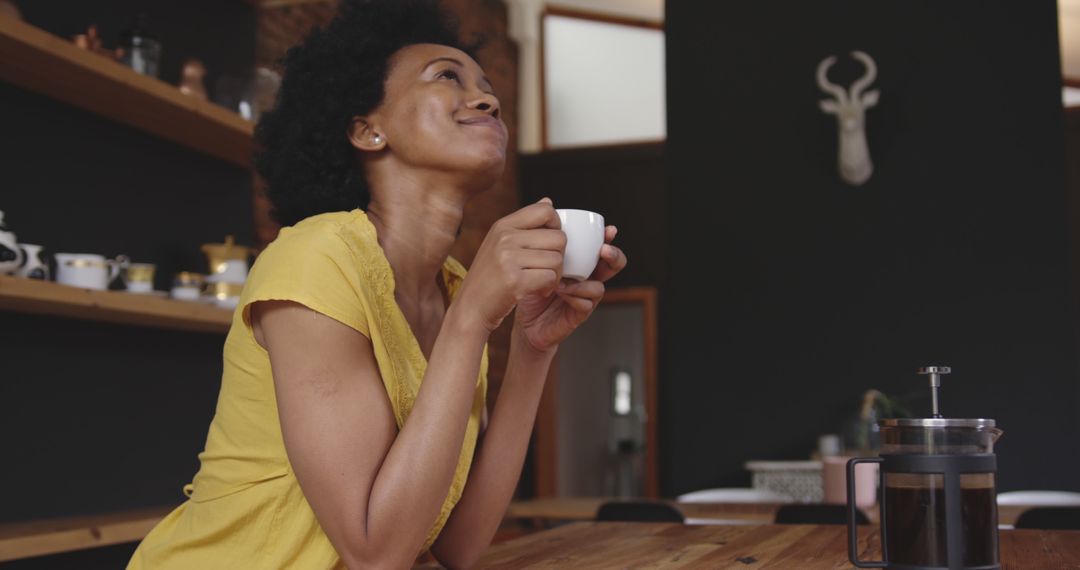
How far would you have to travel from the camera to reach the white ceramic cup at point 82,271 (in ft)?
8.56

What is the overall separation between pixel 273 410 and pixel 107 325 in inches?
82.3

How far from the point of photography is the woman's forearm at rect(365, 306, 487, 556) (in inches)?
37.1

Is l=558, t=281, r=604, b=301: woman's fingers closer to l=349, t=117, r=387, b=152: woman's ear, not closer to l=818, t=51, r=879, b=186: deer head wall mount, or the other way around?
l=349, t=117, r=387, b=152: woman's ear

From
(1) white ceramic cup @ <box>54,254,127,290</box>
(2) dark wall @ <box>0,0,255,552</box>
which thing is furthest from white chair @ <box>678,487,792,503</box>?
(1) white ceramic cup @ <box>54,254,127,290</box>

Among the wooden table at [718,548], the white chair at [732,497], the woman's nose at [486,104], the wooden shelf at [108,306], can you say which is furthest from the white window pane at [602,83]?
the woman's nose at [486,104]

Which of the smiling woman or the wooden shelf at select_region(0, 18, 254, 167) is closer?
the smiling woman

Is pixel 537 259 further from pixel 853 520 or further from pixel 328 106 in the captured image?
pixel 328 106

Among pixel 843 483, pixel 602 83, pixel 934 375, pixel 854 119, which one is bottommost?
pixel 843 483

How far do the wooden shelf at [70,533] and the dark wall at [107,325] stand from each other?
106 millimetres

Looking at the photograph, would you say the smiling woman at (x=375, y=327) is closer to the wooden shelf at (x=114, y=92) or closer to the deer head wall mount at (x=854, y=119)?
the wooden shelf at (x=114, y=92)

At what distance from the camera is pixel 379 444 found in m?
0.97

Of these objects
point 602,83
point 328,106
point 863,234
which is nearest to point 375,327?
point 328,106

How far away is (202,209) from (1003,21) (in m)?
3.75

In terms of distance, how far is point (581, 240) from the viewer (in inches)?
39.1
